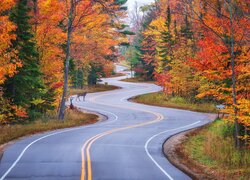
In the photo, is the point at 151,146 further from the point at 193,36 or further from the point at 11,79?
the point at 193,36

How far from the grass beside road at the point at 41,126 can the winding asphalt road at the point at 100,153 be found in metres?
1.13

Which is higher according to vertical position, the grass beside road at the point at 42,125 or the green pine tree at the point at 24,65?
the green pine tree at the point at 24,65

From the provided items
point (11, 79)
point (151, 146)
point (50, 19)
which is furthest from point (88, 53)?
point (151, 146)

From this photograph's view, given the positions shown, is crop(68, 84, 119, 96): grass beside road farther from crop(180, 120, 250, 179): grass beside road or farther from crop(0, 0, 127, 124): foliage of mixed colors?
crop(180, 120, 250, 179): grass beside road

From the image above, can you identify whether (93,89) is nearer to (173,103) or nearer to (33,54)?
(173,103)

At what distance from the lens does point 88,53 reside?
55.2 m

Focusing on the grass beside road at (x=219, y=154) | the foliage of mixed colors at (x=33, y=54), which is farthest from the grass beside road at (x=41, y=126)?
the grass beside road at (x=219, y=154)

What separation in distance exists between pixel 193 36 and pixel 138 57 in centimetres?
2673

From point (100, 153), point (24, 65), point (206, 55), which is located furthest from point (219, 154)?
point (24, 65)

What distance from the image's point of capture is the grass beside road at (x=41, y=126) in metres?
22.9

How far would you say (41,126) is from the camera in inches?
1041

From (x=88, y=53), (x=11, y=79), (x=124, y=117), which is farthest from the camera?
(x=88, y=53)

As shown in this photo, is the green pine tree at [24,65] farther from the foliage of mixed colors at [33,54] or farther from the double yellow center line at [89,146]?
the double yellow center line at [89,146]

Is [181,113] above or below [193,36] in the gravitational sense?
below
